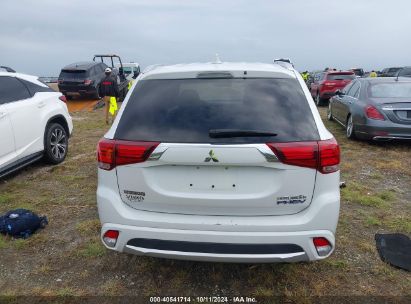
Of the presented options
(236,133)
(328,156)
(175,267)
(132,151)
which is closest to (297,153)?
(328,156)

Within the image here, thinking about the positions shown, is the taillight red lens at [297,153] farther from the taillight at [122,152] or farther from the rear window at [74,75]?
the rear window at [74,75]

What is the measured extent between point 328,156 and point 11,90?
5210 mm

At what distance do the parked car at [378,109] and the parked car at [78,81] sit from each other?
11.8 meters

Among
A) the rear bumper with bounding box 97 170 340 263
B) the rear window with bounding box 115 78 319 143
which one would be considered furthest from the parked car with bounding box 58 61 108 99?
the rear bumper with bounding box 97 170 340 263

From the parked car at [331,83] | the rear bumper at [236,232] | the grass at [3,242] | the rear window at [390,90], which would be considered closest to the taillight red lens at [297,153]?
the rear bumper at [236,232]

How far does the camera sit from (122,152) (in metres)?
2.70

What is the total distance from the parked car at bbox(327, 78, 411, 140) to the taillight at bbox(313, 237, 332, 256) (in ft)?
18.7

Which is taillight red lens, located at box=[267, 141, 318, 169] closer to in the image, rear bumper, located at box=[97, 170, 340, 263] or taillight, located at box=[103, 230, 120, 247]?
rear bumper, located at box=[97, 170, 340, 263]

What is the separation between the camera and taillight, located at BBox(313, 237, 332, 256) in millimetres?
2643

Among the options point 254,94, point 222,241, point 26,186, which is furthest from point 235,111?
point 26,186

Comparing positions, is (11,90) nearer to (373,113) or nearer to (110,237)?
(110,237)

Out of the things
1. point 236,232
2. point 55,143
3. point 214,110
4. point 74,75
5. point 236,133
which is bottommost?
point 74,75

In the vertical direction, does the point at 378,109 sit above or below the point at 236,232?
below

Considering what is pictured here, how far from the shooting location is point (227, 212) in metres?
2.64
